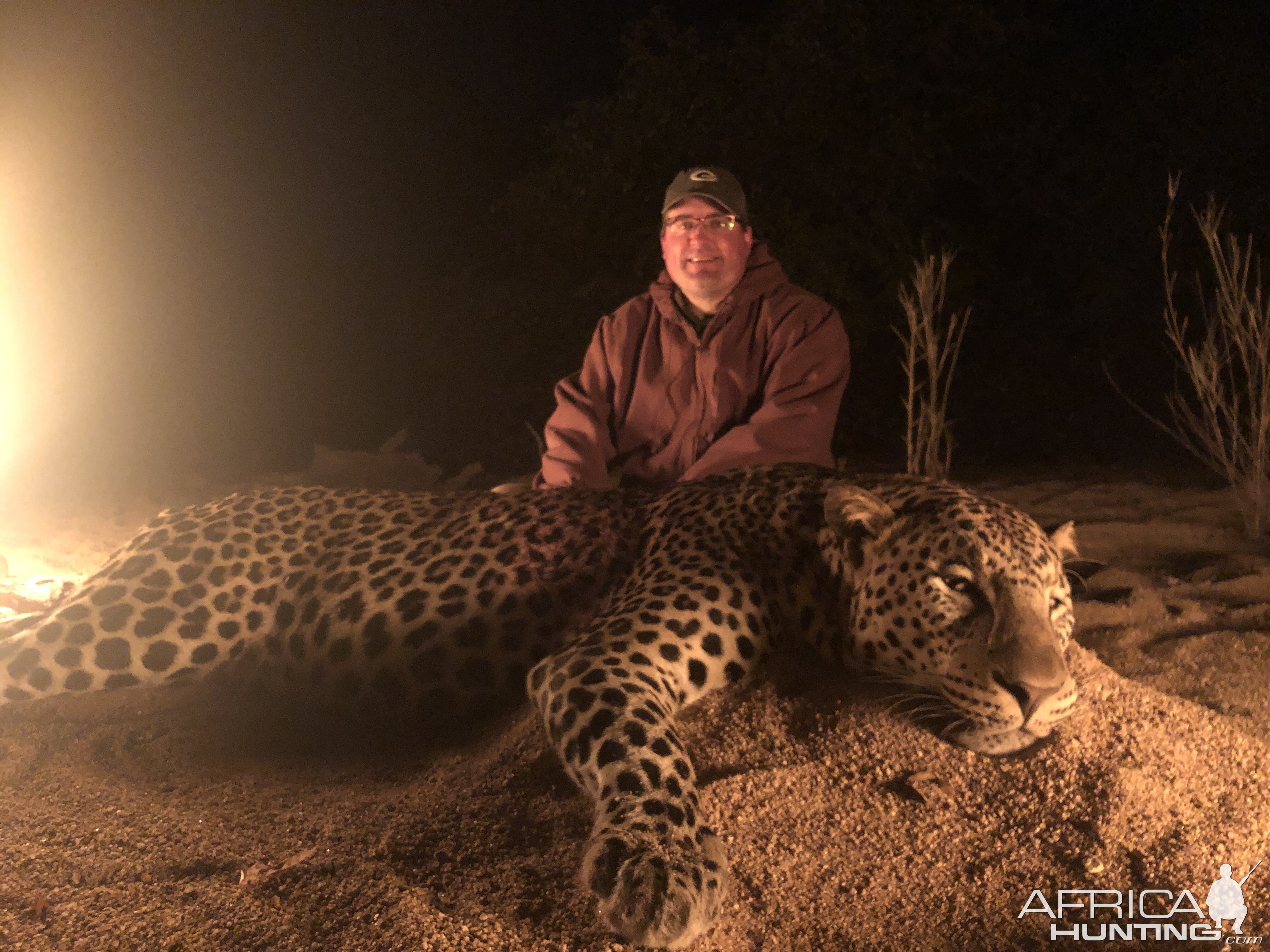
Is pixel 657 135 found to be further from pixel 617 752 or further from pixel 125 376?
pixel 617 752

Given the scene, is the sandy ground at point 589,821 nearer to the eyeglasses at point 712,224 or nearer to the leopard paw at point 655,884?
the leopard paw at point 655,884

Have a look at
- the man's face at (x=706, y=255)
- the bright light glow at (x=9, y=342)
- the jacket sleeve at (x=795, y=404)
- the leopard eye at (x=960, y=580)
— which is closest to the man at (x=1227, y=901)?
the leopard eye at (x=960, y=580)

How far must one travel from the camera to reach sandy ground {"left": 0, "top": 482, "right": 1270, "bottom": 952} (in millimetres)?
1672

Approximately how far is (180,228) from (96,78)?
169 centimetres

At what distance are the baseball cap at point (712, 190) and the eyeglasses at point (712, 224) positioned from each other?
34 mm

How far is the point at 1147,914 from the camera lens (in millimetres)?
1755

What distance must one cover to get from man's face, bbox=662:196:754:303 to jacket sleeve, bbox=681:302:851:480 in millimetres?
393

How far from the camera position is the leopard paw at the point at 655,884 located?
5.16 feet

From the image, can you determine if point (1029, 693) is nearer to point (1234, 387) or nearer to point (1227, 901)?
point (1227, 901)

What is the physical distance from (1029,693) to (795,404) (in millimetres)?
1973

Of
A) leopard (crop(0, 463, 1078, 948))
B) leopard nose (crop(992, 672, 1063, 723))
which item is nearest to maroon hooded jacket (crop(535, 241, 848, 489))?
leopard (crop(0, 463, 1078, 948))

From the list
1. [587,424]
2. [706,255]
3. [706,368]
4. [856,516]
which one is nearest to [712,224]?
[706,255]

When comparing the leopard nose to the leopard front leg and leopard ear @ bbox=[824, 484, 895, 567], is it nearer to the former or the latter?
leopard ear @ bbox=[824, 484, 895, 567]

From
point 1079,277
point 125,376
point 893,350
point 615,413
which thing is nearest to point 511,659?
point 615,413
